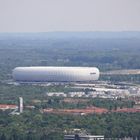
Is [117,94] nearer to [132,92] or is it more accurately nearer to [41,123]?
[132,92]

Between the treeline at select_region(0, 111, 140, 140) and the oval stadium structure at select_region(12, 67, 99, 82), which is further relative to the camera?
the oval stadium structure at select_region(12, 67, 99, 82)

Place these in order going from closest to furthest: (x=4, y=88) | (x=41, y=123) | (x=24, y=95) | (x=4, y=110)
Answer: (x=41, y=123) → (x=4, y=110) → (x=24, y=95) → (x=4, y=88)

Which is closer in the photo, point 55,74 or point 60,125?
point 60,125

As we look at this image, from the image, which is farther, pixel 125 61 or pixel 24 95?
pixel 125 61

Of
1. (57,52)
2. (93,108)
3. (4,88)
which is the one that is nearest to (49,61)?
(57,52)

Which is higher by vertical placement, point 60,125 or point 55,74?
point 55,74

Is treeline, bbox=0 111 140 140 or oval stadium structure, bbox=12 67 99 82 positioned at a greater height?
oval stadium structure, bbox=12 67 99 82

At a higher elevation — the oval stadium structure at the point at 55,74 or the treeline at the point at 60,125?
the oval stadium structure at the point at 55,74

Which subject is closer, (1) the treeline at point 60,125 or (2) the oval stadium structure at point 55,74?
(1) the treeline at point 60,125
